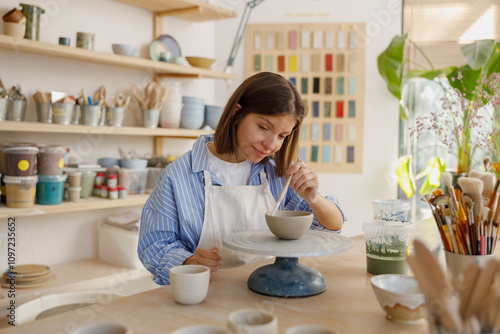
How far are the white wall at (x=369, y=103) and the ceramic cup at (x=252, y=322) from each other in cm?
305

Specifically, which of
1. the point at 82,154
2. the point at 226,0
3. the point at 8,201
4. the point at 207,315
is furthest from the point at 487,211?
the point at 226,0

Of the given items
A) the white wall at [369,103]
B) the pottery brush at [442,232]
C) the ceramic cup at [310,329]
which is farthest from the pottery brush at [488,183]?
the white wall at [369,103]

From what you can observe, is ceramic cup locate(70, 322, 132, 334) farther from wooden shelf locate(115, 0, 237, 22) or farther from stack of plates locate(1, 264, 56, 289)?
wooden shelf locate(115, 0, 237, 22)

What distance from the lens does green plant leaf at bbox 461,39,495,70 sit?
262 centimetres

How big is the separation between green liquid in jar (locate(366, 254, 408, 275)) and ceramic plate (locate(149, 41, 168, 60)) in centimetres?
205

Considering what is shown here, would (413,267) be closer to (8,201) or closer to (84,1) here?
(8,201)

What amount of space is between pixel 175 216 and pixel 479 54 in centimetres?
202

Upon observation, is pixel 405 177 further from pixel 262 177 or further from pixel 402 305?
pixel 402 305

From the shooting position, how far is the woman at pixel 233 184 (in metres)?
1.48

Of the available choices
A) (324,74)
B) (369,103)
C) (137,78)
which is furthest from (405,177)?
(137,78)

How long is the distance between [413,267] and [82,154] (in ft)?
7.54

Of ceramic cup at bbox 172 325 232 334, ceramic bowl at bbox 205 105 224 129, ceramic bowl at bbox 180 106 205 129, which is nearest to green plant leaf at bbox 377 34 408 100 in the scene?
ceramic bowl at bbox 205 105 224 129

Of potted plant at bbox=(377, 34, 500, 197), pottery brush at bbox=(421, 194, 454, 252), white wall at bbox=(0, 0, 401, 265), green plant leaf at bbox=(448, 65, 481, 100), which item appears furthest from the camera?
green plant leaf at bbox=(448, 65, 481, 100)

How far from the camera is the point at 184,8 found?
2951 mm
